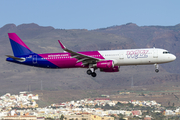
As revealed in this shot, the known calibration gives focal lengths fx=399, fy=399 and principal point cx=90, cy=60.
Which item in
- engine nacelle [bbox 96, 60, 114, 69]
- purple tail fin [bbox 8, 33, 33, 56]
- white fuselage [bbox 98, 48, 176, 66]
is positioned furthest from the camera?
purple tail fin [bbox 8, 33, 33, 56]

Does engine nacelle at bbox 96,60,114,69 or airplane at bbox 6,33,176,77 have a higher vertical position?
airplane at bbox 6,33,176,77

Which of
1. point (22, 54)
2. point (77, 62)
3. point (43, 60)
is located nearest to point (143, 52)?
point (77, 62)

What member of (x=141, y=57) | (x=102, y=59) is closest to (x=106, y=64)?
(x=102, y=59)

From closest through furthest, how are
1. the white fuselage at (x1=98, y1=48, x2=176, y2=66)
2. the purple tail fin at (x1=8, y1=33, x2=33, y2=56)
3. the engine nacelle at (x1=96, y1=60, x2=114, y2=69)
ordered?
the engine nacelle at (x1=96, y1=60, x2=114, y2=69)
the white fuselage at (x1=98, y1=48, x2=176, y2=66)
the purple tail fin at (x1=8, y1=33, x2=33, y2=56)

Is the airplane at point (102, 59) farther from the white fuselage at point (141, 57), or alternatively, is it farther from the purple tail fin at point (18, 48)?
the purple tail fin at point (18, 48)

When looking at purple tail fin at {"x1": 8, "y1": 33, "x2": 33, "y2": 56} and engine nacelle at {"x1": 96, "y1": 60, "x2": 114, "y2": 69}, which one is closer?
engine nacelle at {"x1": 96, "y1": 60, "x2": 114, "y2": 69}

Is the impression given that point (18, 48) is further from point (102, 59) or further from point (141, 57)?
point (141, 57)

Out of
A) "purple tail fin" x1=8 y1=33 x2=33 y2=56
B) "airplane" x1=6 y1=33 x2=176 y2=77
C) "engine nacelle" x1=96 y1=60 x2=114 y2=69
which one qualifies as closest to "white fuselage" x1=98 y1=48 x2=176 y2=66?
"airplane" x1=6 y1=33 x2=176 y2=77

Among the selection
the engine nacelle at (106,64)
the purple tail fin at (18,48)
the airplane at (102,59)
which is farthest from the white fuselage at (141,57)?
the purple tail fin at (18,48)

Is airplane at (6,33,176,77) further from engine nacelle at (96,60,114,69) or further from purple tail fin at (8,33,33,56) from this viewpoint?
purple tail fin at (8,33,33,56)

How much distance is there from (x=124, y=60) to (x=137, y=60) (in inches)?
108

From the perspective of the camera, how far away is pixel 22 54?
9381cm

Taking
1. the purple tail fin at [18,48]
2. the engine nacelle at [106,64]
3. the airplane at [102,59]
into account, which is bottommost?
the engine nacelle at [106,64]

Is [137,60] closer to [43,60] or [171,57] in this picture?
[171,57]
